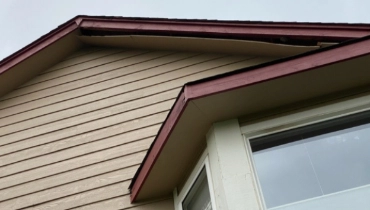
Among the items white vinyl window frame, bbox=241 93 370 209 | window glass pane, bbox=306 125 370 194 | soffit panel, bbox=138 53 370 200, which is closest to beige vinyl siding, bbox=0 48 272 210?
soffit panel, bbox=138 53 370 200

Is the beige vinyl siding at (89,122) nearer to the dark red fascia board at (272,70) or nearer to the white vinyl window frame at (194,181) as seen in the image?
the white vinyl window frame at (194,181)

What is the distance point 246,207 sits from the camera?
9.79 feet

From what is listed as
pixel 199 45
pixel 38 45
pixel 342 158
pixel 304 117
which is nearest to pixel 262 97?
pixel 304 117

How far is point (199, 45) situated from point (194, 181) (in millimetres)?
2226

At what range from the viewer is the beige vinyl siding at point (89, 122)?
461cm

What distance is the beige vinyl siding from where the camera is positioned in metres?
4.61

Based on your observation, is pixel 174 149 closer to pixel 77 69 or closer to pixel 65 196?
pixel 65 196

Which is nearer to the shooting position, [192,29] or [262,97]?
[262,97]

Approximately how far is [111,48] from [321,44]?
2.83 m

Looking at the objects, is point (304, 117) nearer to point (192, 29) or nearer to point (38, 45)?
point (192, 29)

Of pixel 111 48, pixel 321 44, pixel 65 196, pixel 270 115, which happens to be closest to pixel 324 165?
pixel 270 115

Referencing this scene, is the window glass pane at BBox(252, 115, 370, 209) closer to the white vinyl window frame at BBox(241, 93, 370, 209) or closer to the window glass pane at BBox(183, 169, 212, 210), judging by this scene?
the white vinyl window frame at BBox(241, 93, 370, 209)

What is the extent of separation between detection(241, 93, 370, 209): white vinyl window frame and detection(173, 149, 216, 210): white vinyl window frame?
0.40m

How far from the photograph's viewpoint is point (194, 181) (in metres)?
3.83
